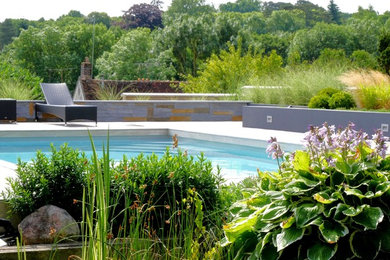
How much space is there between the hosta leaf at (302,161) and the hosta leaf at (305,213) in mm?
196

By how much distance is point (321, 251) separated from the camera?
229 cm

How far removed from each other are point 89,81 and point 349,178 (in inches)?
683

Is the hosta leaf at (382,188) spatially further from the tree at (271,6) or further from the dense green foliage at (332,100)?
the tree at (271,6)

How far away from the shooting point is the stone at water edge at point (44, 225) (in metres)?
3.21

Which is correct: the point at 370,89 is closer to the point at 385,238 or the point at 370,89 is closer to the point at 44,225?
the point at 44,225

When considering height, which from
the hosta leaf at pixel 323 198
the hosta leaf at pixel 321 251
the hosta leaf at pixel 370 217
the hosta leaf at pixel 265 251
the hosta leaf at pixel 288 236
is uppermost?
the hosta leaf at pixel 323 198

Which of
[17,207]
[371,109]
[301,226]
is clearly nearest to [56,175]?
[17,207]

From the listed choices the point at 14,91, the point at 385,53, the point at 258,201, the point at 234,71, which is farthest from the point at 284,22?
the point at 258,201

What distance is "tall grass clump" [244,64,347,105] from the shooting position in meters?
13.2

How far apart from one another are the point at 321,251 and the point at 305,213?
16 centimetres

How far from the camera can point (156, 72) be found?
4012 centimetres

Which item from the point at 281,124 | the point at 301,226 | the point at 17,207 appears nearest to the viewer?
the point at 301,226

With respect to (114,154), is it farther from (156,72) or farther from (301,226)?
(156,72)

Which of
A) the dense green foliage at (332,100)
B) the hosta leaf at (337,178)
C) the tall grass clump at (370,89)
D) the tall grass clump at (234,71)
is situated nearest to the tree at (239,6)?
the tall grass clump at (234,71)
